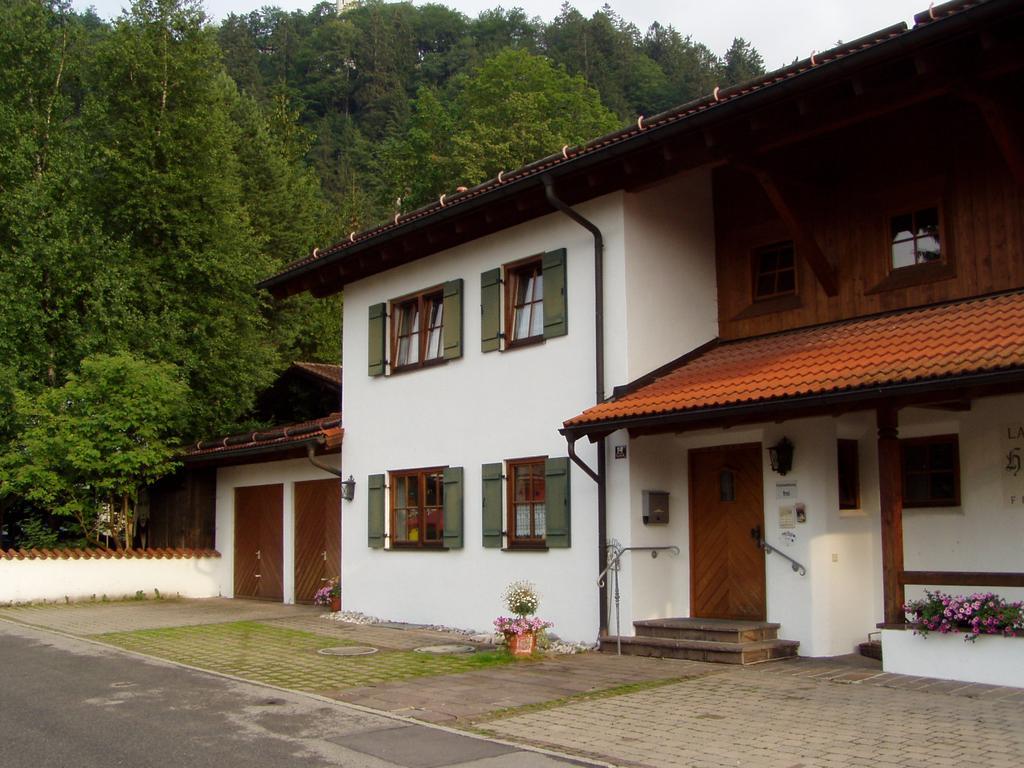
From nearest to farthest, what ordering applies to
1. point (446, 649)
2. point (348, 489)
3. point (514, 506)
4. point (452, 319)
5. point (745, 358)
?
point (745, 358)
point (446, 649)
point (514, 506)
point (452, 319)
point (348, 489)

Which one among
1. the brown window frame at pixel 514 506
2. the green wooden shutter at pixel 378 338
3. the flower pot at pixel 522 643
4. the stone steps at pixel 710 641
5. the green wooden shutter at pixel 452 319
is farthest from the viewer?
the green wooden shutter at pixel 378 338

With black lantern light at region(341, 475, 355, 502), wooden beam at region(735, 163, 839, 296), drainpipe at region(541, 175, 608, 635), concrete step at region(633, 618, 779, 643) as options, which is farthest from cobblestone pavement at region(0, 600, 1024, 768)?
wooden beam at region(735, 163, 839, 296)

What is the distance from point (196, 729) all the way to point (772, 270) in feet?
27.3

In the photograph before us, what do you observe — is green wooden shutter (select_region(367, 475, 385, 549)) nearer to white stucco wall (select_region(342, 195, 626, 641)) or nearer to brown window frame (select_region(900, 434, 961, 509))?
white stucco wall (select_region(342, 195, 626, 641))

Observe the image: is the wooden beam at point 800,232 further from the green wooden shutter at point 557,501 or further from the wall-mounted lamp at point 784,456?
the green wooden shutter at point 557,501

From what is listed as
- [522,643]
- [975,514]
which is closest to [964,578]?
[975,514]

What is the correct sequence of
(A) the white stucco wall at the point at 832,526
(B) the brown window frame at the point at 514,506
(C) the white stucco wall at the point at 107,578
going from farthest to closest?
1. (C) the white stucco wall at the point at 107,578
2. (B) the brown window frame at the point at 514,506
3. (A) the white stucco wall at the point at 832,526

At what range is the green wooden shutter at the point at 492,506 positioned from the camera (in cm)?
1371

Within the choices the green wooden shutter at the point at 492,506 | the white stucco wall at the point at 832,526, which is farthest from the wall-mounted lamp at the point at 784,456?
the green wooden shutter at the point at 492,506

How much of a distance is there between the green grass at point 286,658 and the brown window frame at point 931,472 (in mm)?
4524

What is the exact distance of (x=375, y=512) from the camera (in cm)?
1588

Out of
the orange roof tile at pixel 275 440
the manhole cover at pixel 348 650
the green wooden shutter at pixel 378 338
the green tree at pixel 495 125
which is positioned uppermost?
the green tree at pixel 495 125

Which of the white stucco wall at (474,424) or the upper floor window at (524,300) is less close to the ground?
the upper floor window at (524,300)

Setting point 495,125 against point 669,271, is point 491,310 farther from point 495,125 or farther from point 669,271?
point 495,125
